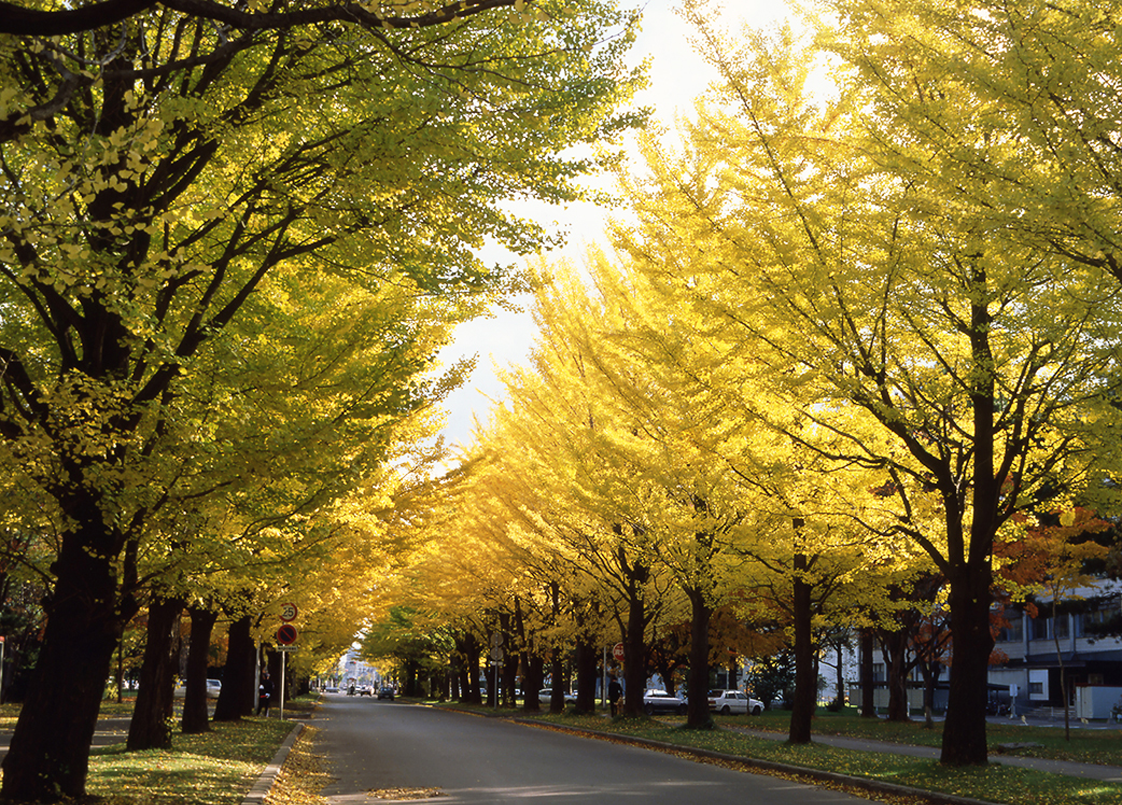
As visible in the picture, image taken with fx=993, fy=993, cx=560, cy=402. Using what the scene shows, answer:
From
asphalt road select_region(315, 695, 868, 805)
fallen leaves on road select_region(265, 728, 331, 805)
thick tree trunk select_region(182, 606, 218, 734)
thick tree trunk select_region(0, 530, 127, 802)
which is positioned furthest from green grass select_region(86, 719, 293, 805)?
asphalt road select_region(315, 695, 868, 805)

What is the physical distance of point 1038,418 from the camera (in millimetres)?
10797

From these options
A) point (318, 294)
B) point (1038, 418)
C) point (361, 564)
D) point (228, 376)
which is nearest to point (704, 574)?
point (361, 564)

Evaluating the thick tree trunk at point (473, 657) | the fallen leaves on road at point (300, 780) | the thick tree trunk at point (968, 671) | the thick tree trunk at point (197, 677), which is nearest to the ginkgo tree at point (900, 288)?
the thick tree trunk at point (968, 671)

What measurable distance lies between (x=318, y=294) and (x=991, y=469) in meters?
8.85

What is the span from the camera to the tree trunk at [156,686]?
1527 cm

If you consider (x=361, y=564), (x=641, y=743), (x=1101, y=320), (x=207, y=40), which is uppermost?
(x=207, y=40)

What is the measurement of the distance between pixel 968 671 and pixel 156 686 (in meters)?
11.9

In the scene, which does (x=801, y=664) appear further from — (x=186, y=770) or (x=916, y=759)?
(x=186, y=770)

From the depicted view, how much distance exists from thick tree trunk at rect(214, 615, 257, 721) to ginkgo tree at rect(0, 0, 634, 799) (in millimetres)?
16863

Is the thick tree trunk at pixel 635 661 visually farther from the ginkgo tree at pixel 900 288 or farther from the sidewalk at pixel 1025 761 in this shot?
the ginkgo tree at pixel 900 288

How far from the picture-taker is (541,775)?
13164mm

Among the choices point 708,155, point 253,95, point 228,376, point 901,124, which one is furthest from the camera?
point 708,155

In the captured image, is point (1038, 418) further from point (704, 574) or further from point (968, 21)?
point (704, 574)

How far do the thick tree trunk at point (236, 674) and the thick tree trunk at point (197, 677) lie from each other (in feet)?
12.0
